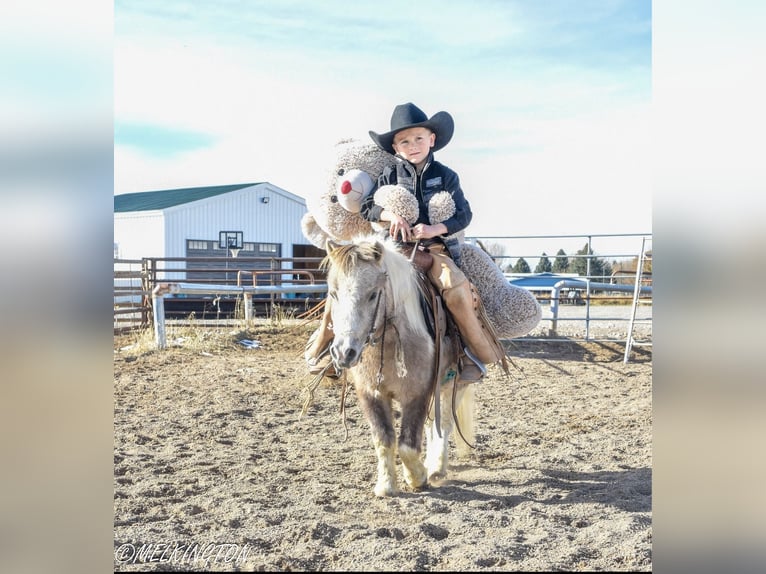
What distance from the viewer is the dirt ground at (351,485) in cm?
234

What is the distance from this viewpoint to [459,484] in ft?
11.1

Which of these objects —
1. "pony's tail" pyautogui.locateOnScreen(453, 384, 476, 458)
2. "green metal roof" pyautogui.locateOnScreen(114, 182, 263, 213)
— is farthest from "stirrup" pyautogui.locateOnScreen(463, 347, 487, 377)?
"green metal roof" pyautogui.locateOnScreen(114, 182, 263, 213)

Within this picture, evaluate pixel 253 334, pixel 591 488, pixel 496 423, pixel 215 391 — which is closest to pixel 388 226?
pixel 591 488

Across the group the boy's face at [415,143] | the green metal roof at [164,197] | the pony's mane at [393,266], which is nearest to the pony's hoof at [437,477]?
the pony's mane at [393,266]

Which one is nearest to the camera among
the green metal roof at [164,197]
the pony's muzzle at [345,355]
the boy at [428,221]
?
the pony's muzzle at [345,355]

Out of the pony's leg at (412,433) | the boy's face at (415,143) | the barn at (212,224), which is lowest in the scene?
the pony's leg at (412,433)

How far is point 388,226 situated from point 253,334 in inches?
232

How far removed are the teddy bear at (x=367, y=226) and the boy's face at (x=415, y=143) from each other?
300 mm

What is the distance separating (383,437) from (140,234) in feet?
57.5

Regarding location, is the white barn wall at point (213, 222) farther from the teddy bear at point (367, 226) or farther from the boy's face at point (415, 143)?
the boy's face at point (415, 143)

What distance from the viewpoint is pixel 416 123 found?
3324mm

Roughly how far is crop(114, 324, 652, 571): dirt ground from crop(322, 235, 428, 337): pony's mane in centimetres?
91

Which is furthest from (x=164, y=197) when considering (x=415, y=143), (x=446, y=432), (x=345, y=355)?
(x=345, y=355)
